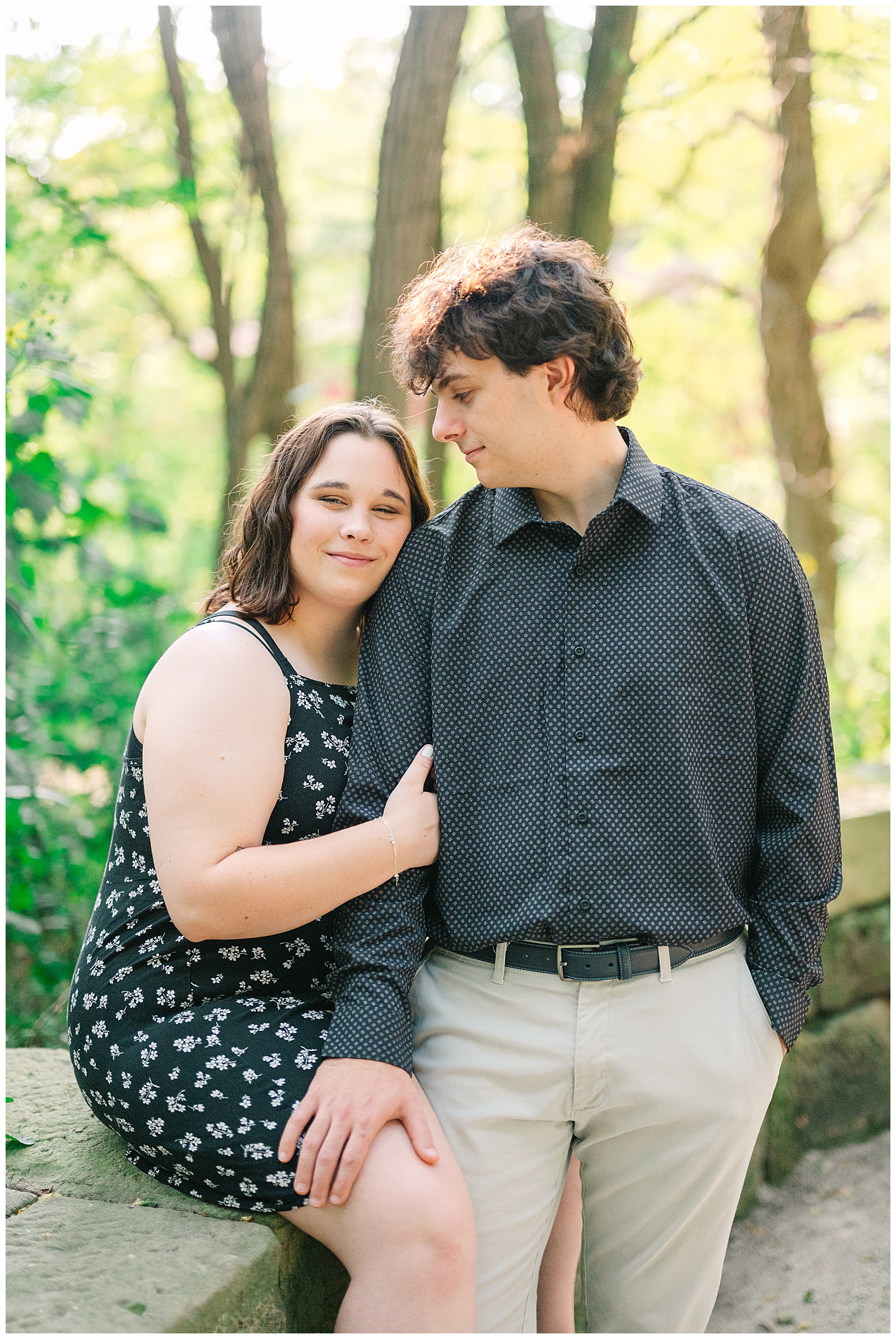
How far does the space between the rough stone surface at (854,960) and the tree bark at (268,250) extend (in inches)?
104

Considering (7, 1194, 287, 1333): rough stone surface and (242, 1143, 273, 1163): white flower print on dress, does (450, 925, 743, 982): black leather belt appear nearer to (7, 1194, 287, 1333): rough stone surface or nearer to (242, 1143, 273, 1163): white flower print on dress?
(242, 1143, 273, 1163): white flower print on dress

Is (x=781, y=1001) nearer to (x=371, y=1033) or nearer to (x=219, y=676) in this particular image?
(x=371, y=1033)

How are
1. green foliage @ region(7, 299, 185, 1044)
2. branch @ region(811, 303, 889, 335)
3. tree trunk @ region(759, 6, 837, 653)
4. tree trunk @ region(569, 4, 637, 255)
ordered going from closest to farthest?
green foliage @ region(7, 299, 185, 1044) < tree trunk @ region(569, 4, 637, 255) < tree trunk @ region(759, 6, 837, 653) < branch @ region(811, 303, 889, 335)

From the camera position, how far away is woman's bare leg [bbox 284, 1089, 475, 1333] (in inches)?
64.7

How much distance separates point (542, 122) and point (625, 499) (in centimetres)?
259

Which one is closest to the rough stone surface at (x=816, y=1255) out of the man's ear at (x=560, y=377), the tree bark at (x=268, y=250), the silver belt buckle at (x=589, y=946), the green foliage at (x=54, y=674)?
the silver belt buckle at (x=589, y=946)

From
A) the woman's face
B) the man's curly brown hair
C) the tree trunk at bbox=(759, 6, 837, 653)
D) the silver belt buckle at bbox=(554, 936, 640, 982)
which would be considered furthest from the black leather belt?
the tree trunk at bbox=(759, 6, 837, 653)

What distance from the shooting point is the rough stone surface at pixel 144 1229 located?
1.58m

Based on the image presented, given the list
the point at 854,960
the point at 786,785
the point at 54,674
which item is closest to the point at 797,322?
the point at 854,960

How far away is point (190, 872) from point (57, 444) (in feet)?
29.1

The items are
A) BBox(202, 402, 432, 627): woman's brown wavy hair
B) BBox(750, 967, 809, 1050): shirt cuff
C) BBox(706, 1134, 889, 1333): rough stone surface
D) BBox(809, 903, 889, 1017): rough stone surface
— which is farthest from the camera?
BBox(809, 903, 889, 1017): rough stone surface

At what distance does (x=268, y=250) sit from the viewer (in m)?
4.64

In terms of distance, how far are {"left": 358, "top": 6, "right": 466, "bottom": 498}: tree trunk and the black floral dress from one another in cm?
190

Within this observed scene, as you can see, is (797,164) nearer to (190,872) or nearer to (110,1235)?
(190,872)
